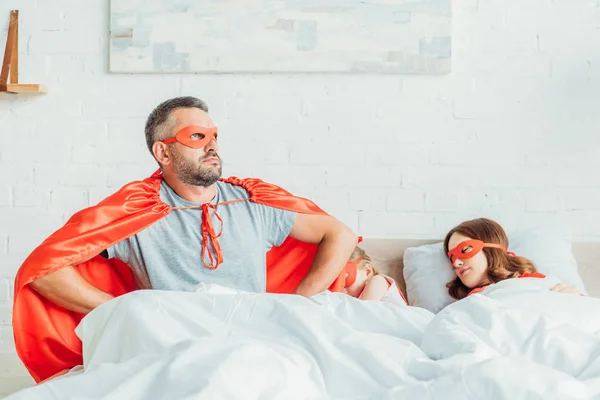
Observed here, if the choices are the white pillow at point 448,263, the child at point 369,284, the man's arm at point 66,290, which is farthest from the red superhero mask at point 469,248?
the man's arm at point 66,290

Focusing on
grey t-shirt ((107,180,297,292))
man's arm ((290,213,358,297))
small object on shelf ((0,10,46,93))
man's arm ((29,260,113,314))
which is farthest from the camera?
small object on shelf ((0,10,46,93))

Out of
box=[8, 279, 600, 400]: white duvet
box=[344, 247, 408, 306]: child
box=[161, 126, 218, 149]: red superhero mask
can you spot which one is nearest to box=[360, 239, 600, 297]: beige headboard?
box=[344, 247, 408, 306]: child

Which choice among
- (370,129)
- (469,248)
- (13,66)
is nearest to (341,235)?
(469,248)

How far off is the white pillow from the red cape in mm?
290

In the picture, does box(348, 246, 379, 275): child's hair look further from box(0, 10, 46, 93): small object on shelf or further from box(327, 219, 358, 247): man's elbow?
box(0, 10, 46, 93): small object on shelf

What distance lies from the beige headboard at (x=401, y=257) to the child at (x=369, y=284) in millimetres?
158

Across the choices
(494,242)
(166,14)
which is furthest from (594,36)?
(166,14)

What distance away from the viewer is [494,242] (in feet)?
8.31

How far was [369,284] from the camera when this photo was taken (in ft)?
8.26

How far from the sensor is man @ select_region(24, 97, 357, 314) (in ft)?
7.61

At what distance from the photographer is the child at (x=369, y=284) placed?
97.2 inches

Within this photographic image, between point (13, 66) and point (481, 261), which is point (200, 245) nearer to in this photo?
point (481, 261)

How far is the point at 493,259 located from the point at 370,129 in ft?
2.47

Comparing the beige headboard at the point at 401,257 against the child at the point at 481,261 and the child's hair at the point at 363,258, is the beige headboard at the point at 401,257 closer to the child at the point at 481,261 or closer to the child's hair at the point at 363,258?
the child's hair at the point at 363,258
